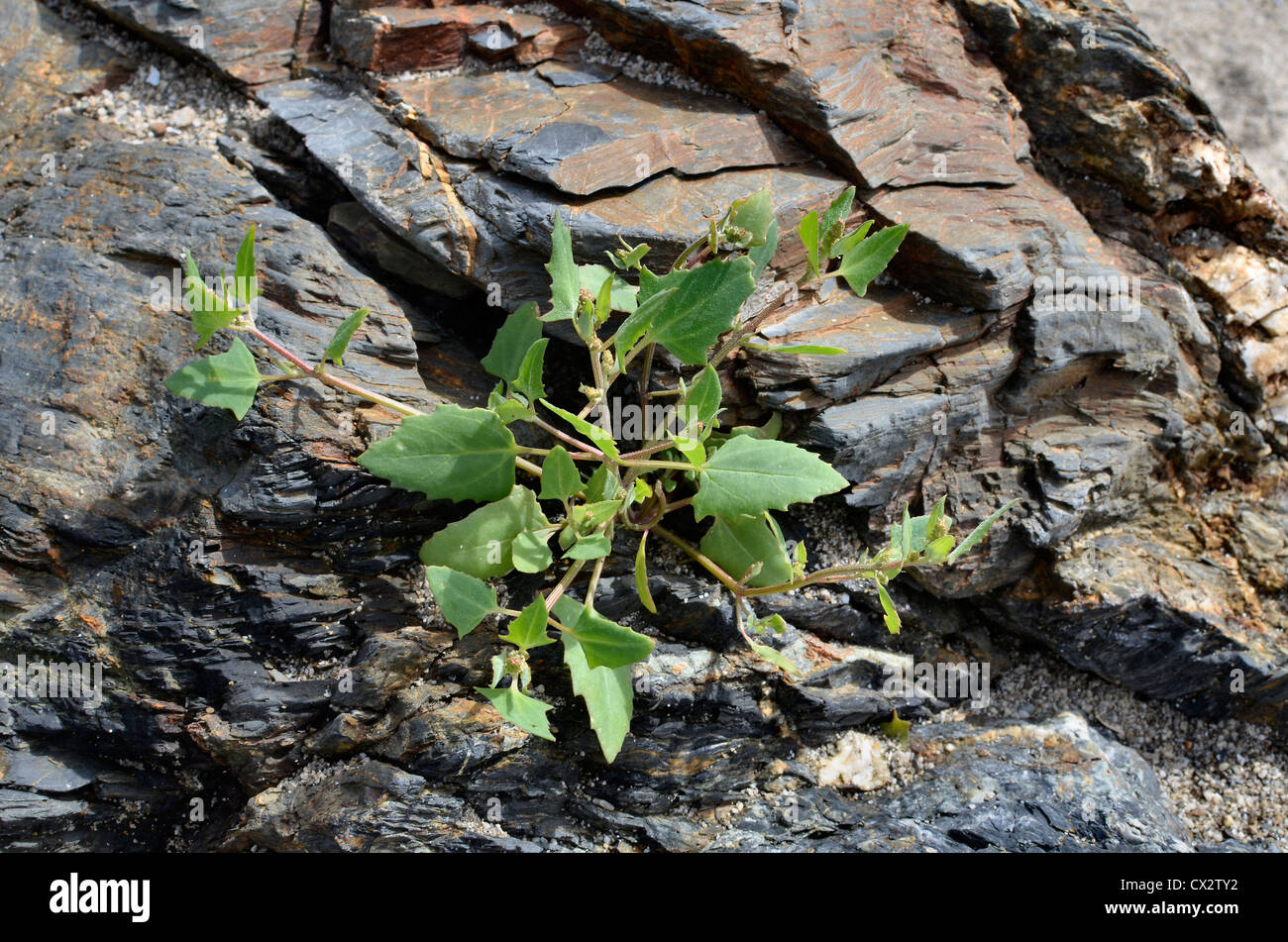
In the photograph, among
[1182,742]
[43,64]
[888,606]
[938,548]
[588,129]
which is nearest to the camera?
[938,548]

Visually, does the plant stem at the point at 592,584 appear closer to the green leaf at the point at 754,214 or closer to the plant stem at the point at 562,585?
the plant stem at the point at 562,585

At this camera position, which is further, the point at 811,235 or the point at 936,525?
the point at 811,235

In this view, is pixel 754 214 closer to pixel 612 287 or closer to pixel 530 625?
pixel 612 287

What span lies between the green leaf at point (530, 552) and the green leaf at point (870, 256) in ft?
4.68

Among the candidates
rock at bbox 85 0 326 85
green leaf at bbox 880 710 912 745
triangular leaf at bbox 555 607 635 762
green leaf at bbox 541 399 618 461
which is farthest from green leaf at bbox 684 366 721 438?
rock at bbox 85 0 326 85

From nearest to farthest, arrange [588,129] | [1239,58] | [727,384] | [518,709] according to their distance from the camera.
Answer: [518,709], [727,384], [588,129], [1239,58]

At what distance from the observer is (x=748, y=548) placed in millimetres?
3510

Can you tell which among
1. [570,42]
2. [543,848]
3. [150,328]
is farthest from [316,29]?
[543,848]

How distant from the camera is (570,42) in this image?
429 cm

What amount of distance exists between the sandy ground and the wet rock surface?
215cm

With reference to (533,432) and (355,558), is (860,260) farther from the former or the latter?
(355,558)

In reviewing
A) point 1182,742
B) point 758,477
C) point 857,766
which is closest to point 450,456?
point 758,477

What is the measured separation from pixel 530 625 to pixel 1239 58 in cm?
662

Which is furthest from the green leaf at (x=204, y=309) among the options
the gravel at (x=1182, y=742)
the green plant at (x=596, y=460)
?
the gravel at (x=1182, y=742)
